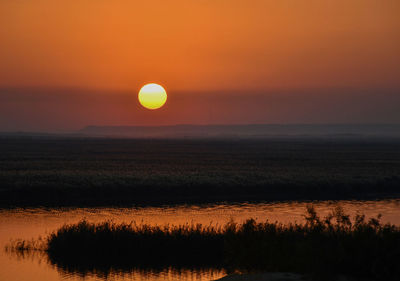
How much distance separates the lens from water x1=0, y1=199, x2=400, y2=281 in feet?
77.3

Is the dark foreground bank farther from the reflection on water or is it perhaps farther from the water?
the water

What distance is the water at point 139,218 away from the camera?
23547mm

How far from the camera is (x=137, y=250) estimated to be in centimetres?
2655

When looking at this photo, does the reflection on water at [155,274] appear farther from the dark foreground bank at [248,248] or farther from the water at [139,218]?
the dark foreground bank at [248,248]

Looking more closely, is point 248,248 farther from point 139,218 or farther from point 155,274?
point 139,218

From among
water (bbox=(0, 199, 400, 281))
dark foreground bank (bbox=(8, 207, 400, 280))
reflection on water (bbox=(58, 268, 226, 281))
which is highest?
dark foreground bank (bbox=(8, 207, 400, 280))

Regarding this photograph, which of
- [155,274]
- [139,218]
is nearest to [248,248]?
[155,274]

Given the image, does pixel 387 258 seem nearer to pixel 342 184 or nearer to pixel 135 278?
pixel 135 278

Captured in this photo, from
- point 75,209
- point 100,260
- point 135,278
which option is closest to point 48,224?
point 75,209

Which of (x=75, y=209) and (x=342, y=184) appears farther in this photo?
(x=342, y=184)

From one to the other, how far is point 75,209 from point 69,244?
57.7ft

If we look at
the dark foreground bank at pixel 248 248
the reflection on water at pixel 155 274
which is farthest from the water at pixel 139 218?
the dark foreground bank at pixel 248 248

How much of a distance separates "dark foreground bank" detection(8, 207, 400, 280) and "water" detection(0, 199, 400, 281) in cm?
101

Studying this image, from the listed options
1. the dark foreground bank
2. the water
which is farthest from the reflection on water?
the dark foreground bank
